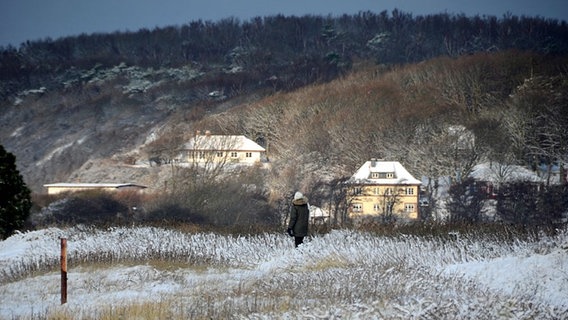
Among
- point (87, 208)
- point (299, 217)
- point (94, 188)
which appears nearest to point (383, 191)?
point (87, 208)

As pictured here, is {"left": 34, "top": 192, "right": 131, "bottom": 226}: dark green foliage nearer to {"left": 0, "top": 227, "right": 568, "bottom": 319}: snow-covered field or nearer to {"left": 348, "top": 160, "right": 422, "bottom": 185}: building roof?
{"left": 348, "top": 160, "right": 422, "bottom": 185}: building roof

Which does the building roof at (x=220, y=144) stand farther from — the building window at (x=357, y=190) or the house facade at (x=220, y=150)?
the building window at (x=357, y=190)

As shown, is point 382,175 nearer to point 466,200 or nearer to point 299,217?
point 466,200

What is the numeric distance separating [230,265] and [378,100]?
92.6m

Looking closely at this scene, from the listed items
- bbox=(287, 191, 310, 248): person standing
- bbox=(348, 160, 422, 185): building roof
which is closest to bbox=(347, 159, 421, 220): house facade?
bbox=(348, 160, 422, 185): building roof

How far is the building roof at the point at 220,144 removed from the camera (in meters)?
79.9

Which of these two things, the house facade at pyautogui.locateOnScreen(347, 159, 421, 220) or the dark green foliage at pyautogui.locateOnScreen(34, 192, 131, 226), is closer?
the dark green foliage at pyautogui.locateOnScreen(34, 192, 131, 226)

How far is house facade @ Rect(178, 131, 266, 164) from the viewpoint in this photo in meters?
76.8

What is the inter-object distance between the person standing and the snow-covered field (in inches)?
16.6

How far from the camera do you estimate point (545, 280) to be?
1306 centimetres

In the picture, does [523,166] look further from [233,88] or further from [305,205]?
[233,88]

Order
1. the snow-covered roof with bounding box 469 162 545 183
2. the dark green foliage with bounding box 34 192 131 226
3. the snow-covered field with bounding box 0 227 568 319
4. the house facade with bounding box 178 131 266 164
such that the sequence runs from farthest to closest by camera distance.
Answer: the house facade with bounding box 178 131 266 164 < the snow-covered roof with bounding box 469 162 545 183 < the dark green foliage with bounding box 34 192 131 226 < the snow-covered field with bounding box 0 227 568 319

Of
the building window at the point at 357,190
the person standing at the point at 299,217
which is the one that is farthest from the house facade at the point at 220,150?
the person standing at the point at 299,217

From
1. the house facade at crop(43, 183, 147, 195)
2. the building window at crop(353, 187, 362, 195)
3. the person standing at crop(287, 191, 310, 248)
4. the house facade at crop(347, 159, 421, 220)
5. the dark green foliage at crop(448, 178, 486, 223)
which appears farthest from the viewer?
the house facade at crop(43, 183, 147, 195)
